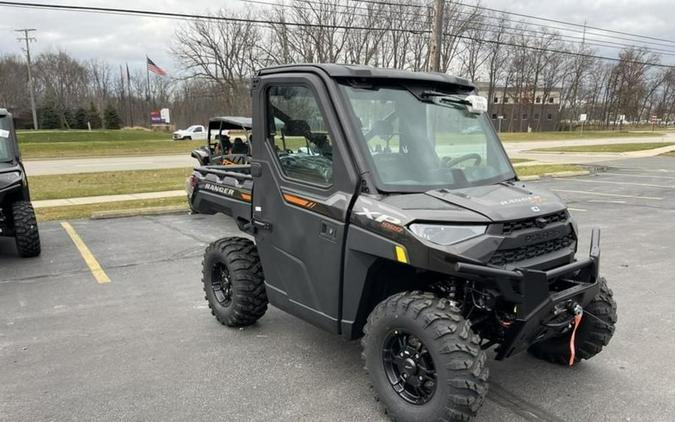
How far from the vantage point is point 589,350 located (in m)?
3.68

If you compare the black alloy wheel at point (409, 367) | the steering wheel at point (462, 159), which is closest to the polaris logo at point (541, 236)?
the steering wheel at point (462, 159)

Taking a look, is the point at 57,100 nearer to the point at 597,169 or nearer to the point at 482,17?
the point at 482,17

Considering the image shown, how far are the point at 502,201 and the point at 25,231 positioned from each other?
20.7 feet

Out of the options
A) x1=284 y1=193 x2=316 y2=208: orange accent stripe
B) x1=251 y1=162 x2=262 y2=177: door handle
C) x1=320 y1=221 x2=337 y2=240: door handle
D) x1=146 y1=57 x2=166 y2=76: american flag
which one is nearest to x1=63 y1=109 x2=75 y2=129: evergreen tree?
x1=146 y1=57 x2=166 y2=76: american flag

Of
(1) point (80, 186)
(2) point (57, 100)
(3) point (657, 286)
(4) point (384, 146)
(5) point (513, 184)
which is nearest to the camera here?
(4) point (384, 146)

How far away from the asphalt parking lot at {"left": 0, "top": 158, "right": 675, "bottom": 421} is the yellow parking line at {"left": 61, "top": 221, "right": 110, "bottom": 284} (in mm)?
85

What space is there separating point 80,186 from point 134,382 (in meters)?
12.6

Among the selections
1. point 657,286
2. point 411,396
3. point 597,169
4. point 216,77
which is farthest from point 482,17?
point 411,396

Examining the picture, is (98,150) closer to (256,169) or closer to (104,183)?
(104,183)

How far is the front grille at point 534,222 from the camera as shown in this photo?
9.52ft

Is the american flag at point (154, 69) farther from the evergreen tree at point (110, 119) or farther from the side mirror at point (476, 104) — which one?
the side mirror at point (476, 104)

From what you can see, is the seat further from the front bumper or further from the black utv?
the front bumper

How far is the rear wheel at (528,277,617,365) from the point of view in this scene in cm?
357

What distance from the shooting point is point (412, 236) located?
285cm
